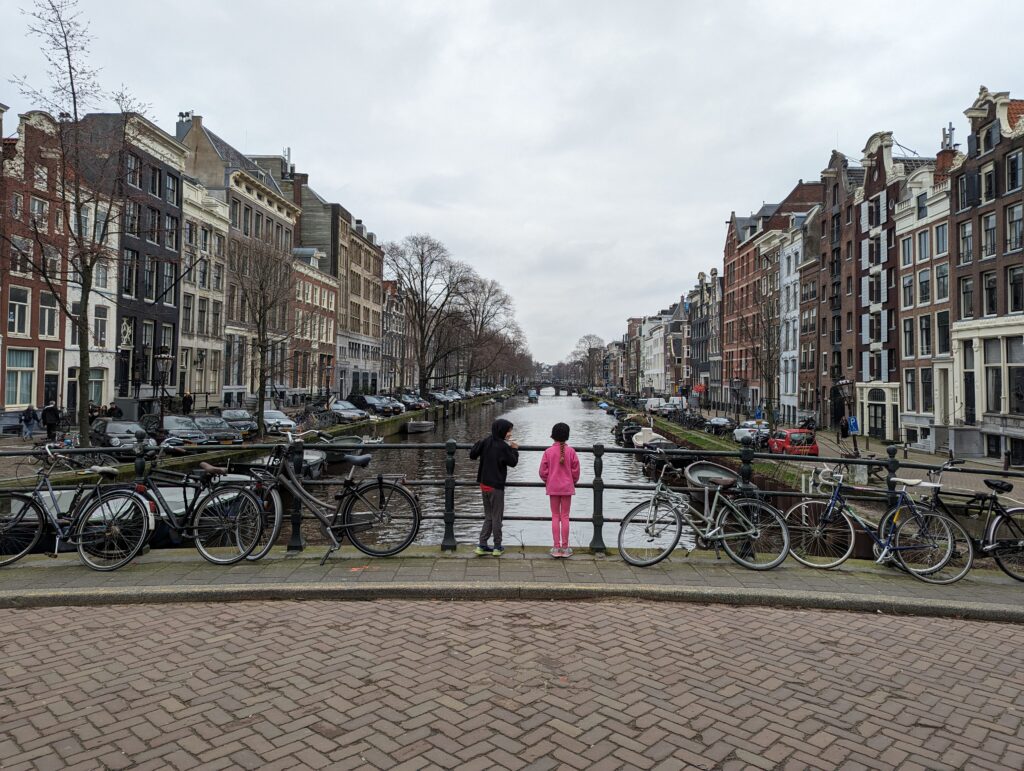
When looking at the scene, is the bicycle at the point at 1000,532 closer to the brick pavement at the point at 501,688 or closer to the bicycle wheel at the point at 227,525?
the brick pavement at the point at 501,688

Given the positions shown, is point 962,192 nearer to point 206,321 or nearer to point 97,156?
point 97,156

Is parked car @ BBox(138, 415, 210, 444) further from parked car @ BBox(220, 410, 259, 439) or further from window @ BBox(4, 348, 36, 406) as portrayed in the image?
window @ BBox(4, 348, 36, 406)

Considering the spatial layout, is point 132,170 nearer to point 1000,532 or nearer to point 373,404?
point 1000,532

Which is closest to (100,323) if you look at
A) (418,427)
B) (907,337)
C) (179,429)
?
(179,429)

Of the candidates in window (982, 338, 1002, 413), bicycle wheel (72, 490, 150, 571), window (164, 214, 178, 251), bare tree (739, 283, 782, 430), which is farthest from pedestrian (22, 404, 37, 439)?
window (982, 338, 1002, 413)

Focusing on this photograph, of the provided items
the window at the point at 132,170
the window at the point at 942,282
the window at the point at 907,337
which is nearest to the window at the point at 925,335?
the window at the point at 907,337

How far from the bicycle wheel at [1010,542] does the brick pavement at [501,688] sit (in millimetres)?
1639

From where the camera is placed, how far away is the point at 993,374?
3067 centimetres

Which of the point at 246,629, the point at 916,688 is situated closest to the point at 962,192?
the point at 916,688

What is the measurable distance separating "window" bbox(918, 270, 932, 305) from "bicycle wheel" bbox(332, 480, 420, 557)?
37.0 meters

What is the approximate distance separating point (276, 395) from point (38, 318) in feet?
56.4

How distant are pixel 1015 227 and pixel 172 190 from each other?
46238 millimetres

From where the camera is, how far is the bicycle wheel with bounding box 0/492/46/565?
7.29 m

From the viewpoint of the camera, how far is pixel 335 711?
165 inches
